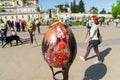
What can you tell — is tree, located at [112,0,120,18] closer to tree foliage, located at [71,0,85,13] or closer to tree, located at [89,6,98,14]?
tree, located at [89,6,98,14]

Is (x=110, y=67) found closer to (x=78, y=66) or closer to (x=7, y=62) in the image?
(x=78, y=66)

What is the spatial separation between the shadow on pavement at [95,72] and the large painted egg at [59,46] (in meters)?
2.12

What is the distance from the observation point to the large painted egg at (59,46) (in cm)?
591

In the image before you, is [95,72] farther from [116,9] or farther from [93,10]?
[93,10]

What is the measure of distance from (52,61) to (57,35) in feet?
1.99

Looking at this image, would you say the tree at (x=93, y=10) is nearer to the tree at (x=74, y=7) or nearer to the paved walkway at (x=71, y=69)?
the tree at (x=74, y=7)

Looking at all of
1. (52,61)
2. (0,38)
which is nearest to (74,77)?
(52,61)

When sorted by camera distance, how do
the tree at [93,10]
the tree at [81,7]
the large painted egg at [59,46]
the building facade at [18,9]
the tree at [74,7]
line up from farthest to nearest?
the tree at [74,7]
the tree at [81,7]
the tree at [93,10]
the building facade at [18,9]
the large painted egg at [59,46]

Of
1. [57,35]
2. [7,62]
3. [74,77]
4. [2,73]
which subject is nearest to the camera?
[57,35]

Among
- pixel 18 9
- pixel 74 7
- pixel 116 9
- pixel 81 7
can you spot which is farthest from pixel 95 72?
pixel 74 7

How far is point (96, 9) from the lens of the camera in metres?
147

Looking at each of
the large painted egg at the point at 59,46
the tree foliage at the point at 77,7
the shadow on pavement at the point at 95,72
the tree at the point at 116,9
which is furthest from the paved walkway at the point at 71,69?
the tree foliage at the point at 77,7

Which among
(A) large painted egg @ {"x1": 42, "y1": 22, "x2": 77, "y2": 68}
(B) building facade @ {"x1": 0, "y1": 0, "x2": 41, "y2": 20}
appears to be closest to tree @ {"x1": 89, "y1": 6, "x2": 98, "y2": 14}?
(B) building facade @ {"x1": 0, "y1": 0, "x2": 41, "y2": 20}

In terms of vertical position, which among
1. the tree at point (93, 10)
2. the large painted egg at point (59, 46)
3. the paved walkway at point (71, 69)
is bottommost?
the tree at point (93, 10)
